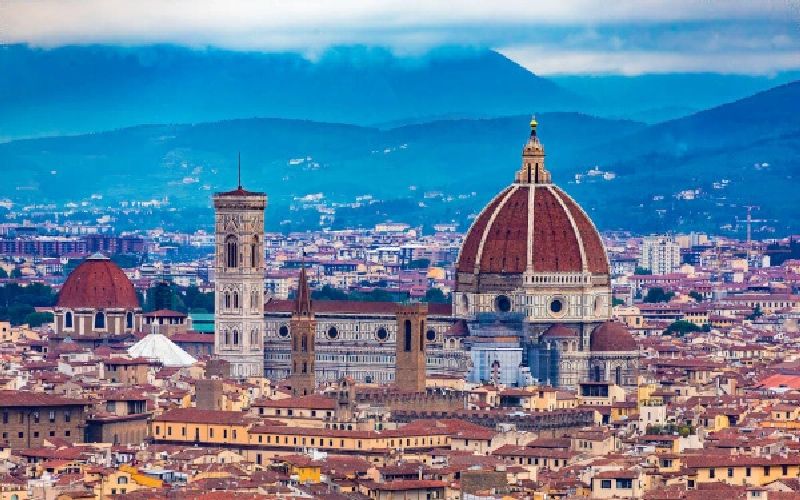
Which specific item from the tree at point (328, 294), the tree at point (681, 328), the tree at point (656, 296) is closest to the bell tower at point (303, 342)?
the tree at point (681, 328)

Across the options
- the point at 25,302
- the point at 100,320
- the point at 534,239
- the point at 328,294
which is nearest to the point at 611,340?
the point at 534,239

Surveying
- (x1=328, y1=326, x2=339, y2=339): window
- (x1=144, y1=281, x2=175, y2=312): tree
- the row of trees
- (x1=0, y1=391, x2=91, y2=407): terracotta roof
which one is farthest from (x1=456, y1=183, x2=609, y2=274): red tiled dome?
the row of trees

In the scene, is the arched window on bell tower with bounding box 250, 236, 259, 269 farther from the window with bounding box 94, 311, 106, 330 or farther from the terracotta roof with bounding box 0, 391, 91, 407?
the terracotta roof with bounding box 0, 391, 91, 407

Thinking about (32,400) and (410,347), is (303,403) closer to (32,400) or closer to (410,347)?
(32,400)

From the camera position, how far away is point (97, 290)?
397 ft

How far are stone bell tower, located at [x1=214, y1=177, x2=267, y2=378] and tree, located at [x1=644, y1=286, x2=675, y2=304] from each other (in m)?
45.8

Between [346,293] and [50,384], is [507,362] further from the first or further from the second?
[346,293]

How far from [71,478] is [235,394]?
27.0m

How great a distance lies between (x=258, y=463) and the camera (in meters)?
68.6

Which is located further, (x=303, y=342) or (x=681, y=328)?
(x=681, y=328)

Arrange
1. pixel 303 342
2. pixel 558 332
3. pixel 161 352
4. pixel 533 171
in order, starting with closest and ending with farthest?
pixel 303 342 < pixel 558 332 < pixel 161 352 < pixel 533 171

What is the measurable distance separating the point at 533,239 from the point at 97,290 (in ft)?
71.9

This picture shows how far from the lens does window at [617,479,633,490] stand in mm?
56062

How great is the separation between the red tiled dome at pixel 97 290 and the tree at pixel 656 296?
36.0 metres
